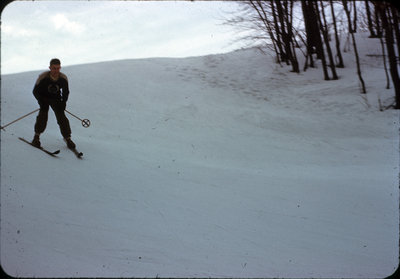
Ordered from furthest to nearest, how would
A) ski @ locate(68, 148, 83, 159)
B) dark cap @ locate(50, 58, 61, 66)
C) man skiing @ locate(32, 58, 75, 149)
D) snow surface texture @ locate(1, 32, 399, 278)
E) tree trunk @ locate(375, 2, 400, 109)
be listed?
tree trunk @ locate(375, 2, 400, 109) < ski @ locate(68, 148, 83, 159) < man skiing @ locate(32, 58, 75, 149) < dark cap @ locate(50, 58, 61, 66) < snow surface texture @ locate(1, 32, 399, 278)

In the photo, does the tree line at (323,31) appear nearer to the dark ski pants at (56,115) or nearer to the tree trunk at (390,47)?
the tree trunk at (390,47)

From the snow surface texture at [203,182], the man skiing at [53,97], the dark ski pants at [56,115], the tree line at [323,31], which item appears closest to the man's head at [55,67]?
the man skiing at [53,97]

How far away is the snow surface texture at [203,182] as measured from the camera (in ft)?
9.84

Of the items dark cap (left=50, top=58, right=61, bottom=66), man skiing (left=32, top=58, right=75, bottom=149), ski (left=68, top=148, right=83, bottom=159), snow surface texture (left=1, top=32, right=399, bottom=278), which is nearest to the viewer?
snow surface texture (left=1, top=32, right=399, bottom=278)

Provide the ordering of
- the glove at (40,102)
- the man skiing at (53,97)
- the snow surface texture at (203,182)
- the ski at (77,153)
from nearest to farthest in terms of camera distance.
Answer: the snow surface texture at (203,182), the man skiing at (53,97), the glove at (40,102), the ski at (77,153)

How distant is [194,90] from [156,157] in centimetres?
392

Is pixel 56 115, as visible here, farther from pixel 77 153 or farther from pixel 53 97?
pixel 77 153

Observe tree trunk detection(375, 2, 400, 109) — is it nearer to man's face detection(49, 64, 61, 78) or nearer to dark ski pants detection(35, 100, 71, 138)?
man's face detection(49, 64, 61, 78)

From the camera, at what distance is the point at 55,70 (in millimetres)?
3195

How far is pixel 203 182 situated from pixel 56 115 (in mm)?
2371

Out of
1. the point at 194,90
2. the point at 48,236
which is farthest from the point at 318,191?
the point at 194,90

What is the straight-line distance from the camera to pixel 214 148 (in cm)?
607

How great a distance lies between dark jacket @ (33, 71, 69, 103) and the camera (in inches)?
128

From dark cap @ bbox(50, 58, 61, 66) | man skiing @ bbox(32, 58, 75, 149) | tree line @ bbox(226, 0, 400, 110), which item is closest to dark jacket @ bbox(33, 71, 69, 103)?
man skiing @ bbox(32, 58, 75, 149)
